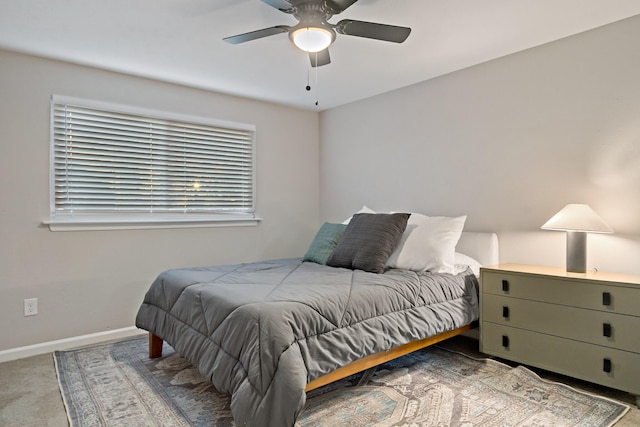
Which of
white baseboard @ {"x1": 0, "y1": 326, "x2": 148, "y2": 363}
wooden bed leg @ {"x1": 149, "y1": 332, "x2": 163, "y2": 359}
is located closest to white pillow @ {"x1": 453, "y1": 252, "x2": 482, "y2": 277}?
wooden bed leg @ {"x1": 149, "y1": 332, "x2": 163, "y2": 359}

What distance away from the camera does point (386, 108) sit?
3.95m

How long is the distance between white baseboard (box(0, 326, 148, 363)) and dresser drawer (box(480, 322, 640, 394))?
114 inches

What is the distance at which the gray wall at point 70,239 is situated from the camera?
2.87 metres

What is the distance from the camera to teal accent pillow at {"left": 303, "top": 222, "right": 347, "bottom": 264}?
3270mm

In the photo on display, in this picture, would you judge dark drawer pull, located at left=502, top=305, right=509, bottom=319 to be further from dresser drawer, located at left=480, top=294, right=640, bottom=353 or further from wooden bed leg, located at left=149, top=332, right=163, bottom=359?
wooden bed leg, located at left=149, top=332, right=163, bottom=359

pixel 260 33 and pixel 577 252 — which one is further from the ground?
pixel 260 33

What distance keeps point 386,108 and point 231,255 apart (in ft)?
7.27

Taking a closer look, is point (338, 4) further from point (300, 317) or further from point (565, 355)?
point (565, 355)

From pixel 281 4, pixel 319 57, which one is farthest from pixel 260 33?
pixel 319 57

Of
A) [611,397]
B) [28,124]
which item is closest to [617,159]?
[611,397]

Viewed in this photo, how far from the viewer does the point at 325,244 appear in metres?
3.34

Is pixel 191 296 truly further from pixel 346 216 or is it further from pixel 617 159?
pixel 617 159

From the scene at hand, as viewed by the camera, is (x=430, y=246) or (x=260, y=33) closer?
(x=260, y=33)

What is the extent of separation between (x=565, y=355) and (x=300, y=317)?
1676 millimetres
